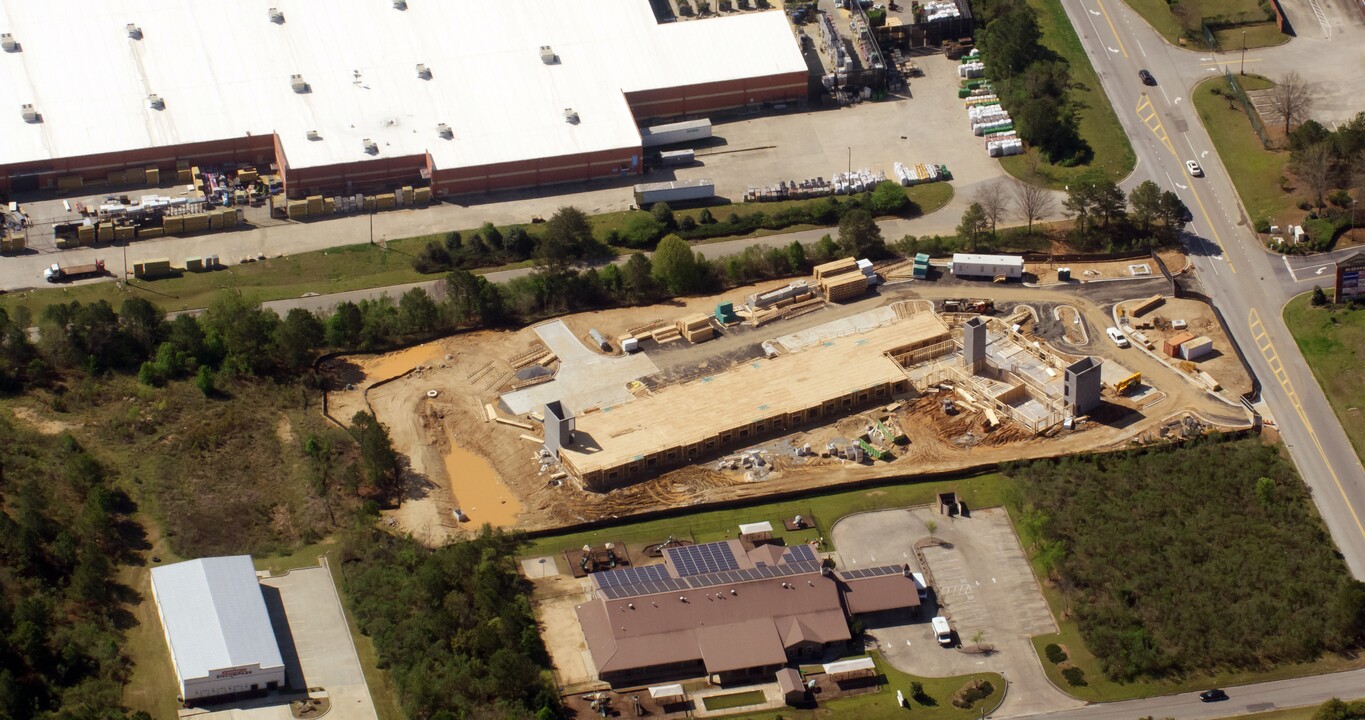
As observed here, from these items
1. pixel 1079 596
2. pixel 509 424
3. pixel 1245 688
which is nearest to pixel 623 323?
pixel 509 424

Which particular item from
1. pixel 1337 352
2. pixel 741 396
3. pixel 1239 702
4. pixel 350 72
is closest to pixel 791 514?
pixel 741 396

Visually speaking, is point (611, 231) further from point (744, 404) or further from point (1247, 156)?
point (1247, 156)

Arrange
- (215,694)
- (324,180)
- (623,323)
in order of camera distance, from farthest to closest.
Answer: (324,180)
(623,323)
(215,694)

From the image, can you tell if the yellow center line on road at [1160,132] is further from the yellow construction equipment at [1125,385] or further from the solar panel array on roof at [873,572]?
the solar panel array on roof at [873,572]

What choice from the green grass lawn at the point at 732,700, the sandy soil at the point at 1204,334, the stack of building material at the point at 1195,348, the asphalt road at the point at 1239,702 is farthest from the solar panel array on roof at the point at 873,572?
the stack of building material at the point at 1195,348

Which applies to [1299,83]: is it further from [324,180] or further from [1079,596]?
[324,180]

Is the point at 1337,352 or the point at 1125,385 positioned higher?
the point at 1125,385
